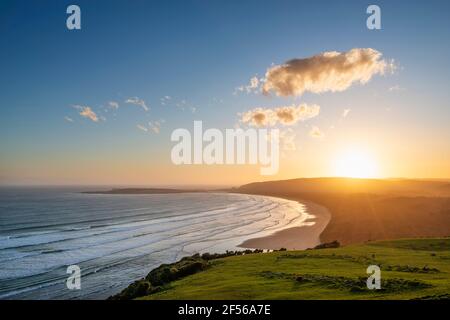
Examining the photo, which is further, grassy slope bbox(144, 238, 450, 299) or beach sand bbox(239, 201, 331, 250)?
beach sand bbox(239, 201, 331, 250)

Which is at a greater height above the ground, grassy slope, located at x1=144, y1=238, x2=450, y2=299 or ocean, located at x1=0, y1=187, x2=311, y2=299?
grassy slope, located at x1=144, y1=238, x2=450, y2=299

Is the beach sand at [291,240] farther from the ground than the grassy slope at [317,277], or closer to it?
closer to it

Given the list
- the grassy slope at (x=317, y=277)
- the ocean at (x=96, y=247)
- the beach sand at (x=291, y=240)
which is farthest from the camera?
the beach sand at (x=291, y=240)

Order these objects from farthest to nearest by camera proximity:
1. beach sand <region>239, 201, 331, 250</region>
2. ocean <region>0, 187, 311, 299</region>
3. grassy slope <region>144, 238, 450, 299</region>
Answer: beach sand <region>239, 201, 331, 250</region> < ocean <region>0, 187, 311, 299</region> < grassy slope <region>144, 238, 450, 299</region>

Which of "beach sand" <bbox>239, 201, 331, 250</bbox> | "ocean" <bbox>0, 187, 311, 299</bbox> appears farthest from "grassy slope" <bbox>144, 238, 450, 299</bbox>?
"beach sand" <bbox>239, 201, 331, 250</bbox>

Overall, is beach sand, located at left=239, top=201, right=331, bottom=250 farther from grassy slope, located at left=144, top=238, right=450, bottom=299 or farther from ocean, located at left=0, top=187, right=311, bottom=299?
grassy slope, located at left=144, top=238, right=450, bottom=299

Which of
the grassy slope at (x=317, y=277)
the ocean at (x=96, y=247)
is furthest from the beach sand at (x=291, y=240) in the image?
the grassy slope at (x=317, y=277)

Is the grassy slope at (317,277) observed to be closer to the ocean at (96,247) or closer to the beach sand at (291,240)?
the ocean at (96,247)

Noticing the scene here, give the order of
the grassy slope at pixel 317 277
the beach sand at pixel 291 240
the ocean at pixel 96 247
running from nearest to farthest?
the grassy slope at pixel 317 277 < the ocean at pixel 96 247 < the beach sand at pixel 291 240

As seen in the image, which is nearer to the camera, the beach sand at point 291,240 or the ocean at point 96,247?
the ocean at point 96,247

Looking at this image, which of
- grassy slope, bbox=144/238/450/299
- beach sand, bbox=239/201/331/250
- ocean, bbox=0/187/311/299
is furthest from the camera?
beach sand, bbox=239/201/331/250
